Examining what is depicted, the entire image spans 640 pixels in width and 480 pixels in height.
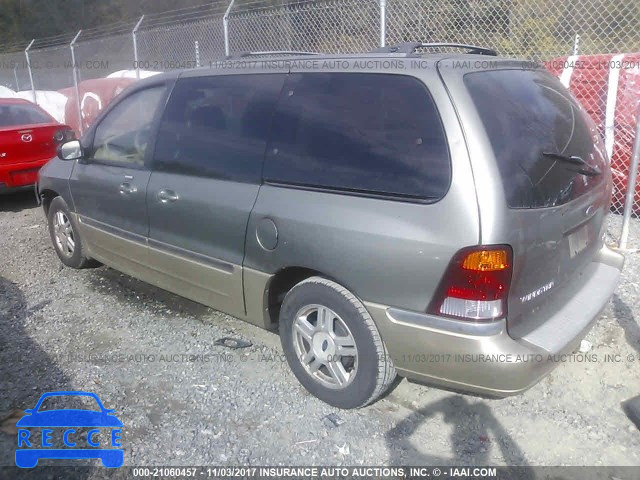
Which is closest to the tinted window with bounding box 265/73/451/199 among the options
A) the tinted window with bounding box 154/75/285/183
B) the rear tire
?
the tinted window with bounding box 154/75/285/183

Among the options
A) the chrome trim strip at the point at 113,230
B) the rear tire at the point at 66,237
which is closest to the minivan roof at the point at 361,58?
the chrome trim strip at the point at 113,230

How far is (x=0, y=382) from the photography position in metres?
3.25

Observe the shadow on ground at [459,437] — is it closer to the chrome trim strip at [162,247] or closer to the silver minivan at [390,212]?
the silver minivan at [390,212]

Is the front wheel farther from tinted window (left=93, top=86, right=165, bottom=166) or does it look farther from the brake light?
tinted window (left=93, top=86, right=165, bottom=166)

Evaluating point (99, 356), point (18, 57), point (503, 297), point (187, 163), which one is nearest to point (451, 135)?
point (503, 297)

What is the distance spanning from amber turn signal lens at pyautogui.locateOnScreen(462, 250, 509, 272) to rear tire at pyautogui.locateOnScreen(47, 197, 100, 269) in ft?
11.8

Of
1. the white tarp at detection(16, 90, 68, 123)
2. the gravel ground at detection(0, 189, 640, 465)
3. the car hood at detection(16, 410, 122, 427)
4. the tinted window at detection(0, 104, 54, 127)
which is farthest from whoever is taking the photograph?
the white tarp at detection(16, 90, 68, 123)

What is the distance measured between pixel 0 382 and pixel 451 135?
3.00m

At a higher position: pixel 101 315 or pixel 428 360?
pixel 428 360

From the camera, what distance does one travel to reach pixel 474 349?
232cm

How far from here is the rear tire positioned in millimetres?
4719

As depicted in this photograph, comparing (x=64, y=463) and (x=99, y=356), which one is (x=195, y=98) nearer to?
(x=99, y=356)

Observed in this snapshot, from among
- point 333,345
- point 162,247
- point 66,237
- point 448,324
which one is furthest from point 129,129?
point 448,324

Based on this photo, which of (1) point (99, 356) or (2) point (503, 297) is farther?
(1) point (99, 356)
